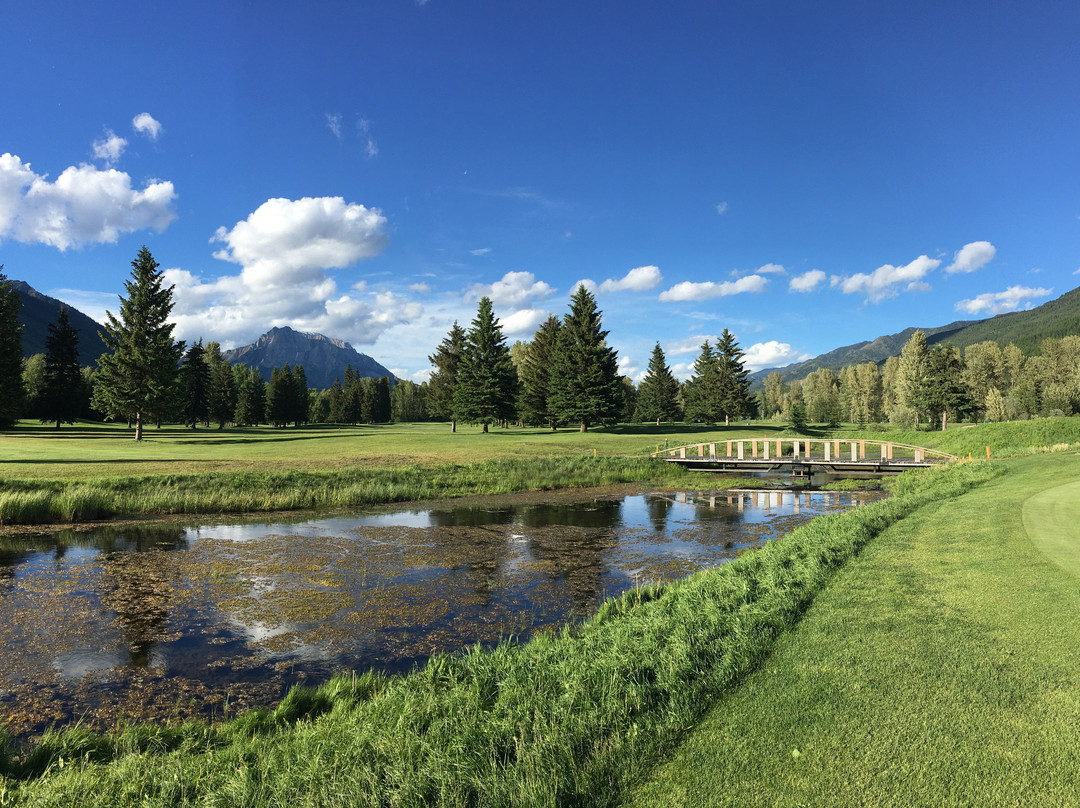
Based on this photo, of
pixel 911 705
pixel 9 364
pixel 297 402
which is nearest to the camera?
pixel 911 705

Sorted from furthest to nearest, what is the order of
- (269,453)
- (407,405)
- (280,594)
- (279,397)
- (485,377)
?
(407,405) < (279,397) < (485,377) < (269,453) < (280,594)

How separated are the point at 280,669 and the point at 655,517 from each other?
1623cm

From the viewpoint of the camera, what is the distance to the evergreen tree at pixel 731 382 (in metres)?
74.4

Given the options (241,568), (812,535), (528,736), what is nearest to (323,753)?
(528,736)

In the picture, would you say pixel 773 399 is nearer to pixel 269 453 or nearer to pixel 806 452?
pixel 806 452

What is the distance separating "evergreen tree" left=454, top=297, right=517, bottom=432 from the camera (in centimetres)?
5847

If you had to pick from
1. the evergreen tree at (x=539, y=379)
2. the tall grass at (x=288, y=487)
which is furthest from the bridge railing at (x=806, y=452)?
the evergreen tree at (x=539, y=379)

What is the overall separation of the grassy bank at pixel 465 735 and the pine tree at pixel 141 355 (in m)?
50.0

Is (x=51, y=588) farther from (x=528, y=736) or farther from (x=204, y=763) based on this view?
(x=528, y=736)

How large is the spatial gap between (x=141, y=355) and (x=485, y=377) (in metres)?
29.2

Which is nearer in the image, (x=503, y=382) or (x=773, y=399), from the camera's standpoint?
(x=503, y=382)

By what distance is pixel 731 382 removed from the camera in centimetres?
7525

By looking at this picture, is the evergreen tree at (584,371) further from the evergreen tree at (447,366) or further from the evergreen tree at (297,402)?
the evergreen tree at (297,402)

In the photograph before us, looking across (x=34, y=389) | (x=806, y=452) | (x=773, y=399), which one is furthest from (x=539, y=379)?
(x=773, y=399)
